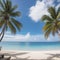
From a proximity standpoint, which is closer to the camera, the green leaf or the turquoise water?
the green leaf

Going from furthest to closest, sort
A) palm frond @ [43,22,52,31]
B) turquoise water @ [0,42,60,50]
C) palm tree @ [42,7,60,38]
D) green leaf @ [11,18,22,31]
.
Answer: turquoise water @ [0,42,60,50] → palm frond @ [43,22,52,31] → palm tree @ [42,7,60,38] → green leaf @ [11,18,22,31]

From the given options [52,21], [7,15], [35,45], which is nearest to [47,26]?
[52,21]

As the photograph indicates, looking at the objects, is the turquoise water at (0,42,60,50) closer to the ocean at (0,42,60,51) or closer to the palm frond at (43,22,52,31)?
the ocean at (0,42,60,51)

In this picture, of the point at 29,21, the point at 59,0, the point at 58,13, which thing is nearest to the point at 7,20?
the point at 58,13

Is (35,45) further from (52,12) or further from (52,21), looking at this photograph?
(52,12)

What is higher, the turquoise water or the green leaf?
the turquoise water

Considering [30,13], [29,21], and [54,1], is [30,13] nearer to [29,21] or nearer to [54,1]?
[29,21]

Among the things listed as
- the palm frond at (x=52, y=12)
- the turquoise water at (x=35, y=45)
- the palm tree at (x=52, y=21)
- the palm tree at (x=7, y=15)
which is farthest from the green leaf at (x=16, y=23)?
the turquoise water at (x=35, y=45)

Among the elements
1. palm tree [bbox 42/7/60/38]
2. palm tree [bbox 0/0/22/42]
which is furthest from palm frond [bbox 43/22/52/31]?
palm tree [bbox 0/0/22/42]

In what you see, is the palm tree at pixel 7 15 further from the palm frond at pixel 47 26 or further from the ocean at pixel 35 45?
the ocean at pixel 35 45

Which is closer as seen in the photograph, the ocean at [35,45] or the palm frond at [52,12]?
the palm frond at [52,12]

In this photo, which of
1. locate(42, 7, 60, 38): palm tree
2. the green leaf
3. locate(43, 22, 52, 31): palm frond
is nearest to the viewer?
the green leaf

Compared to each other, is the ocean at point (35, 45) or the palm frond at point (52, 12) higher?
the ocean at point (35, 45)

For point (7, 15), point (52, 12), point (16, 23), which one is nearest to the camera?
point (7, 15)
